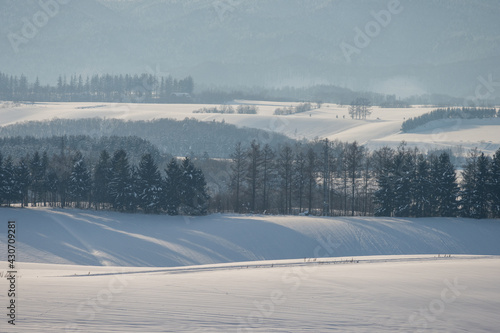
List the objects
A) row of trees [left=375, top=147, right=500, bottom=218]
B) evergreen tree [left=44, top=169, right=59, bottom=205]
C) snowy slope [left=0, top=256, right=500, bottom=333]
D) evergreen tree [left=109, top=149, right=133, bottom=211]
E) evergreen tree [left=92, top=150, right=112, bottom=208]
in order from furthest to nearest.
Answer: evergreen tree [left=44, top=169, right=59, bottom=205]
evergreen tree [left=92, top=150, right=112, bottom=208]
row of trees [left=375, top=147, right=500, bottom=218]
evergreen tree [left=109, top=149, right=133, bottom=211]
snowy slope [left=0, top=256, right=500, bottom=333]

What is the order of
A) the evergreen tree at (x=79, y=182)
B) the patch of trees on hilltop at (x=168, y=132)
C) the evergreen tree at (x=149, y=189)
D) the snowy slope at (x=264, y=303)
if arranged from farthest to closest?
the patch of trees on hilltop at (x=168, y=132) < the evergreen tree at (x=79, y=182) < the evergreen tree at (x=149, y=189) < the snowy slope at (x=264, y=303)

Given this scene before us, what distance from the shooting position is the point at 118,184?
173 ft

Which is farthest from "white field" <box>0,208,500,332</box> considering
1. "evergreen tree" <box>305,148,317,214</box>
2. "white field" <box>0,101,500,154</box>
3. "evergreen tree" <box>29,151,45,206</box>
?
"white field" <box>0,101,500,154</box>

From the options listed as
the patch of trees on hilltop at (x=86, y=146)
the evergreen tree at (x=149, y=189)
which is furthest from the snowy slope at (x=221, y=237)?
the patch of trees on hilltop at (x=86, y=146)

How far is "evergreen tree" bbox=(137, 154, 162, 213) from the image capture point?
5234 centimetres

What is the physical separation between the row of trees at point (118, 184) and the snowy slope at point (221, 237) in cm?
178

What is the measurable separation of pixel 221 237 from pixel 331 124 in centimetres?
13200

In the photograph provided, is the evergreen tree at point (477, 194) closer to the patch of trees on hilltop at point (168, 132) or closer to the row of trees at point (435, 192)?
the row of trees at point (435, 192)

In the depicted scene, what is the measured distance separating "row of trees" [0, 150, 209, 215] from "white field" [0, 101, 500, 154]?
283 feet

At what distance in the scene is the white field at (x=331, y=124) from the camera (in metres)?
138

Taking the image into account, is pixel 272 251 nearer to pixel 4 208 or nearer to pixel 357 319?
pixel 4 208

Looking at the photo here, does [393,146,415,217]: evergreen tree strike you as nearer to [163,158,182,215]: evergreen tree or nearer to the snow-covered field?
the snow-covered field

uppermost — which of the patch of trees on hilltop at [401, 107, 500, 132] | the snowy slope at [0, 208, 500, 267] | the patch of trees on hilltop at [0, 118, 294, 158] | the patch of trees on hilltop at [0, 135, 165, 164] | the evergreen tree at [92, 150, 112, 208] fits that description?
the patch of trees on hilltop at [401, 107, 500, 132]

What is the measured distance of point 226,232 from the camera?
45625 mm
